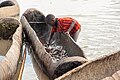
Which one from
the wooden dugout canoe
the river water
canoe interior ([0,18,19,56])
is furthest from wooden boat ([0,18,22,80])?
the river water

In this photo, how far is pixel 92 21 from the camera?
13.5 metres

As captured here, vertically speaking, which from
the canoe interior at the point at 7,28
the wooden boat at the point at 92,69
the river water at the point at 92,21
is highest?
the wooden boat at the point at 92,69

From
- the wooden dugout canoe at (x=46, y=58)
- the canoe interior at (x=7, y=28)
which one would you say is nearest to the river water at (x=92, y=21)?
the wooden dugout canoe at (x=46, y=58)

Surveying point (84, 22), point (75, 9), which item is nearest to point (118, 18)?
point (84, 22)

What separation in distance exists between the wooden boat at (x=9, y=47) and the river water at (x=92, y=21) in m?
0.80

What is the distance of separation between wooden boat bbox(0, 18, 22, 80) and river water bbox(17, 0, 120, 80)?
0.80 metres

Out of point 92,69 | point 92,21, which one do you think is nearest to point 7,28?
→ point 92,69

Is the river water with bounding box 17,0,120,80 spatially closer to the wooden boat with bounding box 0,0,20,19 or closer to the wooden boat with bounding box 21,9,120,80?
the wooden boat with bounding box 21,9,120,80

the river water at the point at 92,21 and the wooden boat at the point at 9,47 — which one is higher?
the wooden boat at the point at 9,47

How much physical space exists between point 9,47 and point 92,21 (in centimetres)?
554

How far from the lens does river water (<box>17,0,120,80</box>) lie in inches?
371

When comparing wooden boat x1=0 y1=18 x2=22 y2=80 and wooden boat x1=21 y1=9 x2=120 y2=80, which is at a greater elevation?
wooden boat x1=21 y1=9 x2=120 y2=80

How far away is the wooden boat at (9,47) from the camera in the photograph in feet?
18.0

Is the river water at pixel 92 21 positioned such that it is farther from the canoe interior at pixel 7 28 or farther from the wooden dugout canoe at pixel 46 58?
the canoe interior at pixel 7 28
